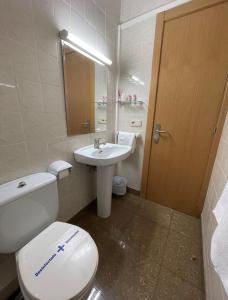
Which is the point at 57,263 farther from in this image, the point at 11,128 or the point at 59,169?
the point at 11,128

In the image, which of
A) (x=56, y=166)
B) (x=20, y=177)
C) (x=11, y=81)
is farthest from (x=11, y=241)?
(x=11, y=81)

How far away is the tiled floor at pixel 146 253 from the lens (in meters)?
0.96

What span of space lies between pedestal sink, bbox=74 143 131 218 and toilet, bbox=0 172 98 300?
0.37 m

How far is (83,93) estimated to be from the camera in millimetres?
1346

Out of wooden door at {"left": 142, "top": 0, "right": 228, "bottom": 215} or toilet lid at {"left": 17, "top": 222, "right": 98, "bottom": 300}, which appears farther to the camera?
wooden door at {"left": 142, "top": 0, "right": 228, "bottom": 215}

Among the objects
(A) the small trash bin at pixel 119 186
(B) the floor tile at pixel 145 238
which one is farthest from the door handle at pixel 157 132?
(B) the floor tile at pixel 145 238

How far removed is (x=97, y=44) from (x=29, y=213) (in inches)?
62.9

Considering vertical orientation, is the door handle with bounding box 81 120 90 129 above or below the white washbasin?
above

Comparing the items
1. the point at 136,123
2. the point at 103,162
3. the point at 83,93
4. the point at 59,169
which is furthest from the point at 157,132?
the point at 59,169

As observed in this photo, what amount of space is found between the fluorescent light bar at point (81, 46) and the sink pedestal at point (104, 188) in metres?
1.10

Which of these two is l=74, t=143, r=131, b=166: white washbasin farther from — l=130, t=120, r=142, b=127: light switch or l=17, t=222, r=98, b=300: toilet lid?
l=17, t=222, r=98, b=300: toilet lid

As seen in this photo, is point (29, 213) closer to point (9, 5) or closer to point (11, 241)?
point (11, 241)

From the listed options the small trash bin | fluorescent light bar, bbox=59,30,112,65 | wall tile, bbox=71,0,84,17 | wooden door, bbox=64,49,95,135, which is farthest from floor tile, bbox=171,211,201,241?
wall tile, bbox=71,0,84,17

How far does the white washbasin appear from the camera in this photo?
118 centimetres
